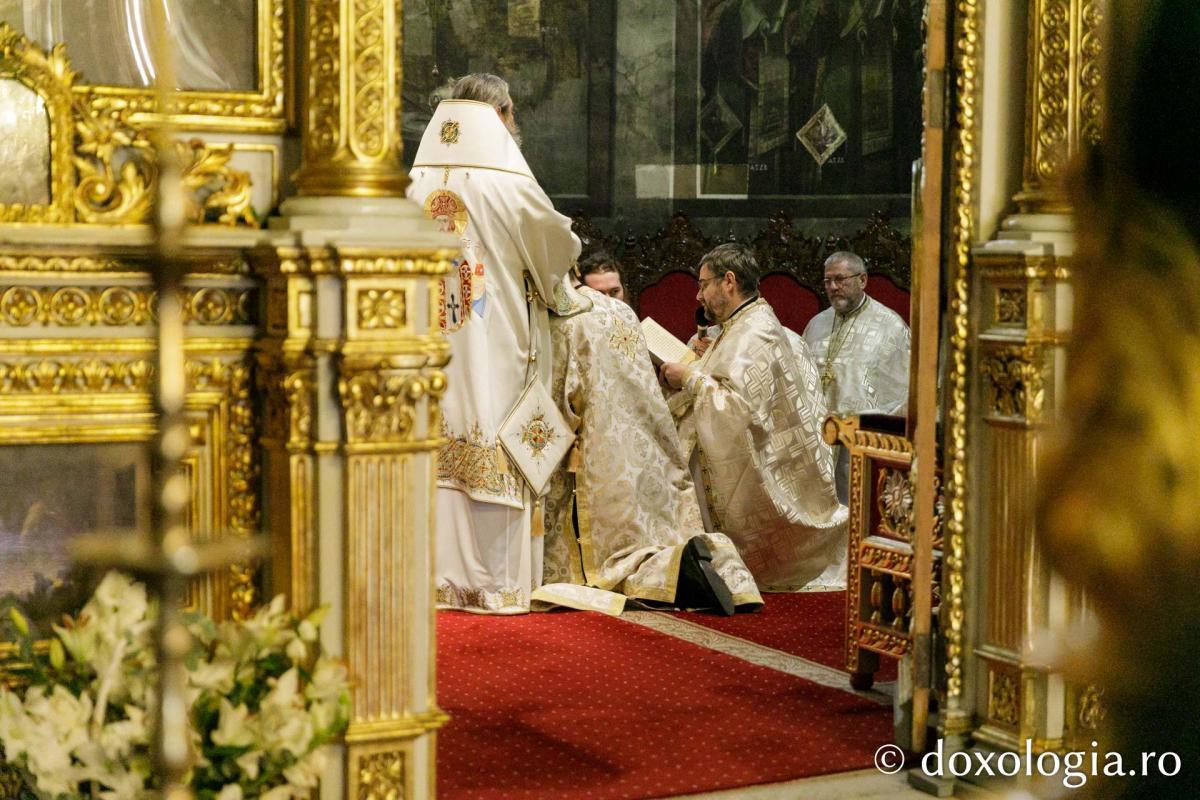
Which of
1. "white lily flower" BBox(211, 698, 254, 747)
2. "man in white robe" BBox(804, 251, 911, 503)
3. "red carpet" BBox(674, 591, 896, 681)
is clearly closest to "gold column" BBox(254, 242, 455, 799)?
"white lily flower" BBox(211, 698, 254, 747)

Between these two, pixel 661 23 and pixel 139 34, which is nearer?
pixel 139 34

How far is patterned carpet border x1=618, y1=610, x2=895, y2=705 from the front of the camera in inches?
209

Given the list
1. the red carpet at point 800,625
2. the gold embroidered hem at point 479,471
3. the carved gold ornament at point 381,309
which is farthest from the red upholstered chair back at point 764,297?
the carved gold ornament at point 381,309

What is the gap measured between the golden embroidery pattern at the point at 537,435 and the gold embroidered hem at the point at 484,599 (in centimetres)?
59

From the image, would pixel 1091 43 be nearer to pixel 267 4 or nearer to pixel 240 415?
pixel 267 4

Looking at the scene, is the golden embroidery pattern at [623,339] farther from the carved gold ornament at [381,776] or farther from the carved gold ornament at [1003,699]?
the carved gold ornament at [381,776]

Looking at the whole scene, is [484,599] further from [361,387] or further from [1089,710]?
[361,387]

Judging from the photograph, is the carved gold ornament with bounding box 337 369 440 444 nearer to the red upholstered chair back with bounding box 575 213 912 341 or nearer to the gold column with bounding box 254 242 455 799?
the gold column with bounding box 254 242 455 799

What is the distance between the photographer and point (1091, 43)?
160 inches

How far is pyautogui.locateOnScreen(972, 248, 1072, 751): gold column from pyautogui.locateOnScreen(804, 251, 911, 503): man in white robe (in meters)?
4.38

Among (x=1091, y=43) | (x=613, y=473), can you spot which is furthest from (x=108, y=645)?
(x=613, y=473)

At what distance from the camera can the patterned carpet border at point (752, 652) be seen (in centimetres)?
530

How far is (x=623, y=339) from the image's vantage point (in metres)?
7.04

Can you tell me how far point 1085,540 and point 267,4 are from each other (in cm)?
290
